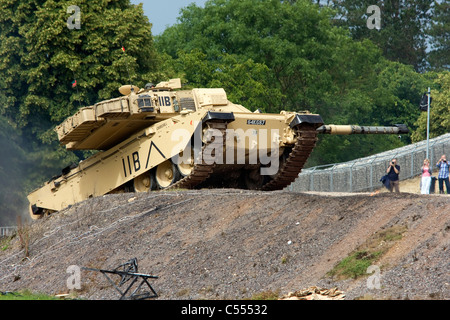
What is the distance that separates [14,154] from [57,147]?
188cm

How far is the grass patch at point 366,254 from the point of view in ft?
42.8

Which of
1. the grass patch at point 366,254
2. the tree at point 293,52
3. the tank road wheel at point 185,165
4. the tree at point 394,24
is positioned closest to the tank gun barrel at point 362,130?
the tank road wheel at point 185,165

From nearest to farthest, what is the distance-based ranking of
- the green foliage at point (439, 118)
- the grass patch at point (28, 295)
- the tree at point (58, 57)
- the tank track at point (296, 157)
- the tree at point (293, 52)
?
the grass patch at point (28, 295), the tank track at point (296, 157), the tree at point (58, 57), the green foliage at point (439, 118), the tree at point (293, 52)

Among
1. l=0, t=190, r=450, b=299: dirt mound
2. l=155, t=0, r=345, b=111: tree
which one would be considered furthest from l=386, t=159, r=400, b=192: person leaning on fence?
l=155, t=0, r=345, b=111: tree

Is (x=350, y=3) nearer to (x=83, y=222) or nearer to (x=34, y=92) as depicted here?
(x=34, y=92)

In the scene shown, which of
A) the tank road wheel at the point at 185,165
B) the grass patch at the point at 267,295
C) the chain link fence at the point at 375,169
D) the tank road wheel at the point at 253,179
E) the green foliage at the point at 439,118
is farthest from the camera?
the green foliage at the point at 439,118

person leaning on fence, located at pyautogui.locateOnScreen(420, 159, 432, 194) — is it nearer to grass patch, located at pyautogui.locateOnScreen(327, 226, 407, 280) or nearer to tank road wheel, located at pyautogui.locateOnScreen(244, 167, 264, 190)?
tank road wheel, located at pyautogui.locateOnScreen(244, 167, 264, 190)


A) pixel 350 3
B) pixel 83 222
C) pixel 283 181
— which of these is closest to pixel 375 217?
pixel 83 222

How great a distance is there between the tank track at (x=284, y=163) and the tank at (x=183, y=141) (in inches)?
1.0

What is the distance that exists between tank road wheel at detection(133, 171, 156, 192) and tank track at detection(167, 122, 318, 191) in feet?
4.95

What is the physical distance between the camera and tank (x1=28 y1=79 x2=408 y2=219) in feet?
72.8

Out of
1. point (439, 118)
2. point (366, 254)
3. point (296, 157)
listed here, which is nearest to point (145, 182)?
point (296, 157)

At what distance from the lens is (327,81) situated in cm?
5012

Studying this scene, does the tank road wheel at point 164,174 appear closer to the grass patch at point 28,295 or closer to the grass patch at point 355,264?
the grass patch at point 28,295
